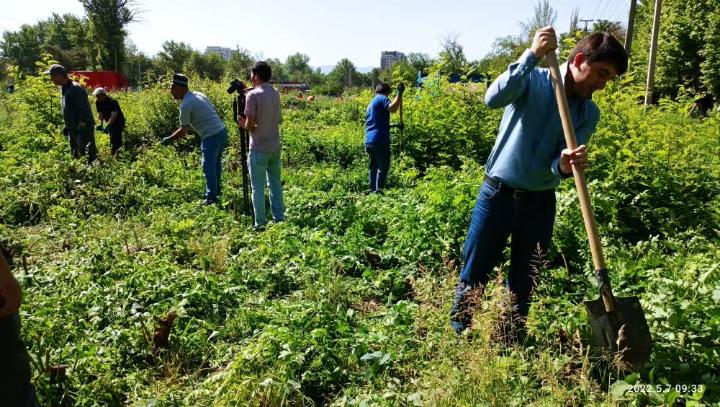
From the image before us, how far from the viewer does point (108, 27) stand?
32.9 metres

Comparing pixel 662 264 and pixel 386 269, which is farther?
pixel 386 269

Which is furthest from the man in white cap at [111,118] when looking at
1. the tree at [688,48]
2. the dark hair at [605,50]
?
the tree at [688,48]

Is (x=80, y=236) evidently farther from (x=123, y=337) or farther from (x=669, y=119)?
(x=669, y=119)

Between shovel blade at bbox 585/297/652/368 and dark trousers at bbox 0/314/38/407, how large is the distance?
8.43 feet

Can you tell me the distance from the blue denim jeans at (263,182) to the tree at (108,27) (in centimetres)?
3172

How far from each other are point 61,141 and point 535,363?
928 cm

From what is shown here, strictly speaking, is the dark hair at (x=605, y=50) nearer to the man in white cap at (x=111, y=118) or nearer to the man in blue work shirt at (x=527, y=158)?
the man in blue work shirt at (x=527, y=158)

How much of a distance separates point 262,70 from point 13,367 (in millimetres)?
4272

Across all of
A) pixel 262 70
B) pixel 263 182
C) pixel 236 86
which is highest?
pixel 262 70

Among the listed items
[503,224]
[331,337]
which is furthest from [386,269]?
[503,224]

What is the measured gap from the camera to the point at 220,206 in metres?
6.39

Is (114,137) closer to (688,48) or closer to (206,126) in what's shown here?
(206,126)

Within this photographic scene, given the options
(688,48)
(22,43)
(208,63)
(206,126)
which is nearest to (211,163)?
(206,126)

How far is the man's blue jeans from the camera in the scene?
2.71 m
